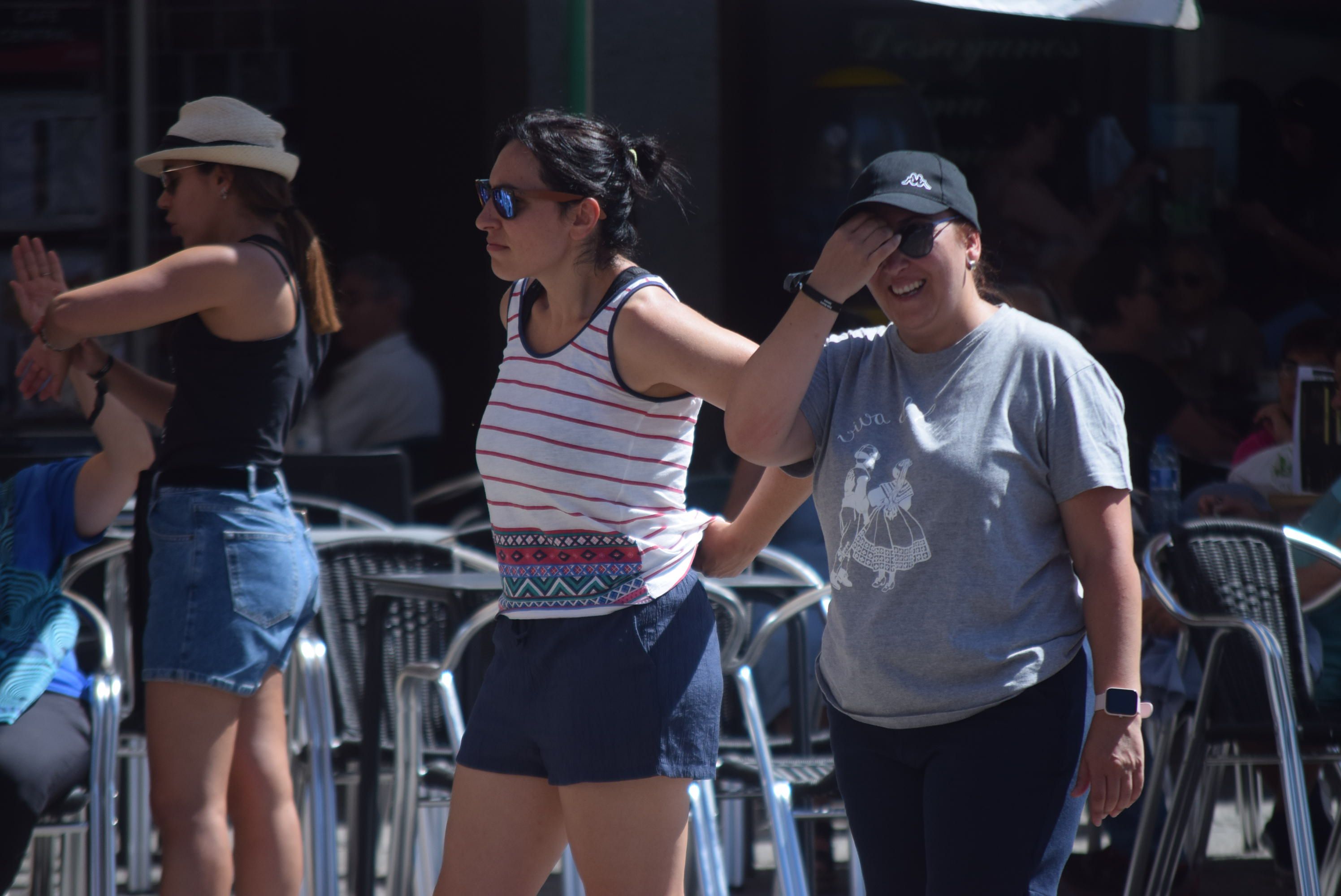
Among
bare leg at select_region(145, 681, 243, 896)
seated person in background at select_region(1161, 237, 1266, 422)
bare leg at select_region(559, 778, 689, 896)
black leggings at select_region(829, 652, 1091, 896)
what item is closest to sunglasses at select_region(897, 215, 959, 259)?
black leggings at select_region(829, 652, 1091, 896)

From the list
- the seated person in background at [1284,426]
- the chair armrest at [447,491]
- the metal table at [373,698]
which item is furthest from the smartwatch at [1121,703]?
the chair armrest at [447,491]

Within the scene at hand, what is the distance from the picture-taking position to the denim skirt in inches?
114

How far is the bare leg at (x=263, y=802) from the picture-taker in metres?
3.06

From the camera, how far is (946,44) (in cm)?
600

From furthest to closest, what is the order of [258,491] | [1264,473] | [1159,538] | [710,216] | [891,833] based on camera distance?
[710,216]
[1264,473]
[1159,538]
[258,491]
[891,833]

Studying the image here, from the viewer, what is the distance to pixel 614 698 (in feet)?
7.38

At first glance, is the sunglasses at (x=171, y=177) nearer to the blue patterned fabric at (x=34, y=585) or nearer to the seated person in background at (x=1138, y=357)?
the blue patterned fabric at (x=34, y=585)

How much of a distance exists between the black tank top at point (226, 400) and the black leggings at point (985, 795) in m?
1.36

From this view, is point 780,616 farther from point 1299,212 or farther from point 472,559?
point 1299,212

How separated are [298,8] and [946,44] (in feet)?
8.18

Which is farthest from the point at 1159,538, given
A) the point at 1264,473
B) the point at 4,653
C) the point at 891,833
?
the point at 4,653

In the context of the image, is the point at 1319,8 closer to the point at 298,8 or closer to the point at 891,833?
the point at 298,8

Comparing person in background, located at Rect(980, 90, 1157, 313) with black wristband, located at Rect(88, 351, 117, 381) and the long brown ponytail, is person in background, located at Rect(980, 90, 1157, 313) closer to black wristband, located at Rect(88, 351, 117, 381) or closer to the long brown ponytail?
the long brown ponytail

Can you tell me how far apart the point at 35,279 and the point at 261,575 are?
81cm
